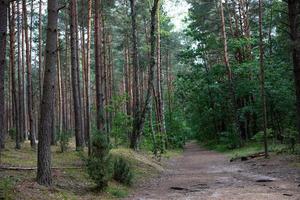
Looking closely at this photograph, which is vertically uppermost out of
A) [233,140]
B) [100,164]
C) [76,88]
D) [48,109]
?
[76,88]

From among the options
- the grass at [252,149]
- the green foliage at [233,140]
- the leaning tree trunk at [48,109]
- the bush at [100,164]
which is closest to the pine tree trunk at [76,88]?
the bush at [100,164]

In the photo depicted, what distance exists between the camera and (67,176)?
37.3ft

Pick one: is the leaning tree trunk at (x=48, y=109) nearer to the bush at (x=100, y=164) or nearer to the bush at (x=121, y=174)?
the bush at (x=100, y=164)

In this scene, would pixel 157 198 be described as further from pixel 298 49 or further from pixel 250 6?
pixel 250 6

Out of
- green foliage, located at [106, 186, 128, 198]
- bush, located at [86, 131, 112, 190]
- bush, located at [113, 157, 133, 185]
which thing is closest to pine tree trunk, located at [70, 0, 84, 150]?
bush, located at [113, 157, 133, 185]

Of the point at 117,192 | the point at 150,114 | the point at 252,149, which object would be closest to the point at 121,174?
the point at 117,192

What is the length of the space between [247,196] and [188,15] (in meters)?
28.4

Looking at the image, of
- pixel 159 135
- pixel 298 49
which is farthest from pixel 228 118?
pixel 298 49

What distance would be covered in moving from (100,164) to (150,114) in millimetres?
11873

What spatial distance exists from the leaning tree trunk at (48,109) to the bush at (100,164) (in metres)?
1.16

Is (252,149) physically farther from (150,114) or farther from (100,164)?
(100,164)

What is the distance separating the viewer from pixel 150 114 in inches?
872

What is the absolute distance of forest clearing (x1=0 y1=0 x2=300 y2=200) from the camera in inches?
392

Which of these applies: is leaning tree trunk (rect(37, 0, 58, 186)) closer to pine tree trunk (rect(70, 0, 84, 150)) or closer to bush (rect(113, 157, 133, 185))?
bush (rect(113, 157, 133, 185))
